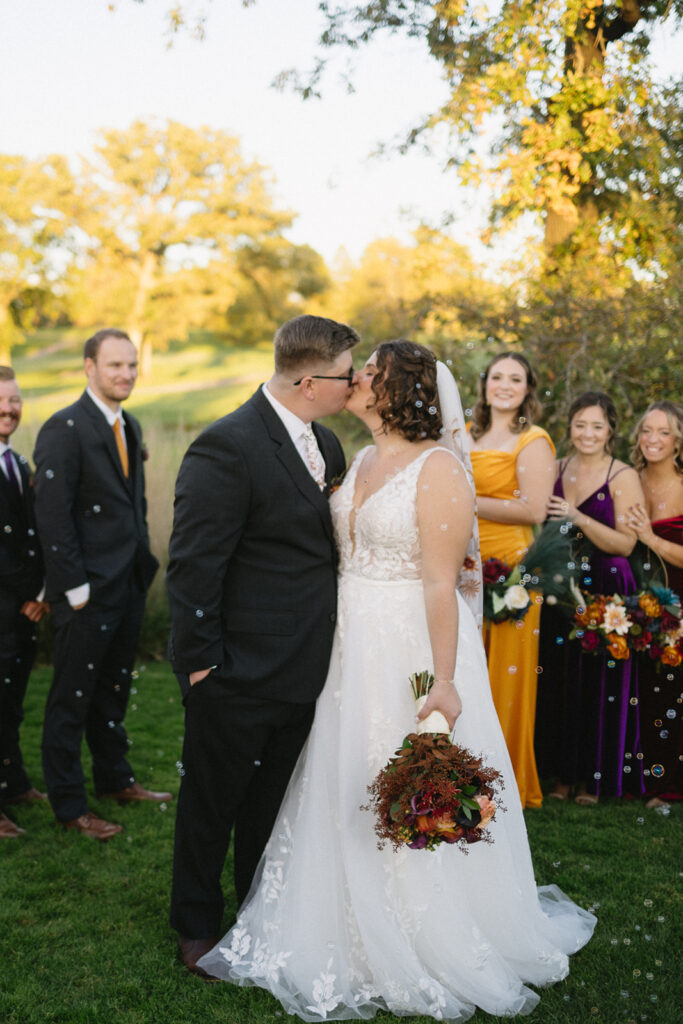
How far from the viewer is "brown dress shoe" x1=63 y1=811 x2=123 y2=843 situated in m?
4.26

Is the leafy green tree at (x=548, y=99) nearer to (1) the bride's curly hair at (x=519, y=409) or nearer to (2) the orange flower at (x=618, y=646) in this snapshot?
(1) the bride's curly hair at (x=519, y=409)

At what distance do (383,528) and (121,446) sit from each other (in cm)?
208

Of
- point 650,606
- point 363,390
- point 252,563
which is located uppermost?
point 363,390

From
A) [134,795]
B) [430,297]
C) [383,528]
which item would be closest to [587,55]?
[430,297]

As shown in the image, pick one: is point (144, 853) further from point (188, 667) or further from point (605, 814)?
point (605, 814)

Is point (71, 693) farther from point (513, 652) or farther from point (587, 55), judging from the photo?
point (587, 55)

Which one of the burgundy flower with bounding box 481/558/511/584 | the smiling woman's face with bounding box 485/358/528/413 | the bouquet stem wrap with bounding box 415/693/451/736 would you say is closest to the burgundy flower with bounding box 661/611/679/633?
the burgundy flower with bounding box 481/558/511/584

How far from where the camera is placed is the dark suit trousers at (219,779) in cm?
298

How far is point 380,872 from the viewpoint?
9.52 feet

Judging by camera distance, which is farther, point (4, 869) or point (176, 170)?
point (176, 170)

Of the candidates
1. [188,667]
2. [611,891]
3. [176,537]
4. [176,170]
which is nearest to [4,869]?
[188,667]

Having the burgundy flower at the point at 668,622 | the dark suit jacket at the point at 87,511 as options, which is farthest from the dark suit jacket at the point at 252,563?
the burgundy flower at the point at 668,622

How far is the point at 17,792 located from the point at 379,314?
6.64 m

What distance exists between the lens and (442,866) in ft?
9.46
